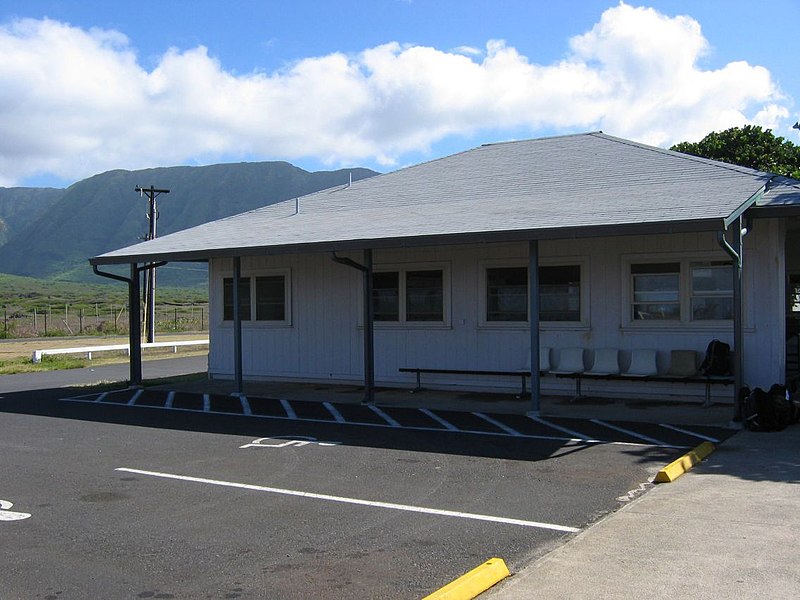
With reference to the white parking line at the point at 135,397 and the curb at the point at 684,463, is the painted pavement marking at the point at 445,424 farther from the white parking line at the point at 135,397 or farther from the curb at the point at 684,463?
the curb at the point at 684,463

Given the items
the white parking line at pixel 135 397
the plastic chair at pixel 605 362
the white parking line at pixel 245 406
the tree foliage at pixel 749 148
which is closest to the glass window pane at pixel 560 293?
the plastic chair at pixel 605 362

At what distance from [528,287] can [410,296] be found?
8.07 ft

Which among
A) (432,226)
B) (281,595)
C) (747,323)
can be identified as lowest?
(281,595)

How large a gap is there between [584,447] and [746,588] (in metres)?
4.88

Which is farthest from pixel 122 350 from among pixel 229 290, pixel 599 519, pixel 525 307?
pixel 599 519

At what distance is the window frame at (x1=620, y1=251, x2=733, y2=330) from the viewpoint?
13.5 m

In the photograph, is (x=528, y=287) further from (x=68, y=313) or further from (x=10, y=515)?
(x=68, y=313)

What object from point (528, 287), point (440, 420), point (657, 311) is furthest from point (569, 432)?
point (528, 287)

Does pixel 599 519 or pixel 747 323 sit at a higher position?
pixel 747 323

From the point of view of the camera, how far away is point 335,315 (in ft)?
56.0

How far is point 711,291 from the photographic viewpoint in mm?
13500

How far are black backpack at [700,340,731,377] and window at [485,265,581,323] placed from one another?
2351 millimetres

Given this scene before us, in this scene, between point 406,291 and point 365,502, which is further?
point 406,291

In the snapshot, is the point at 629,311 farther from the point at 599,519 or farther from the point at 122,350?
the point at 122,350
